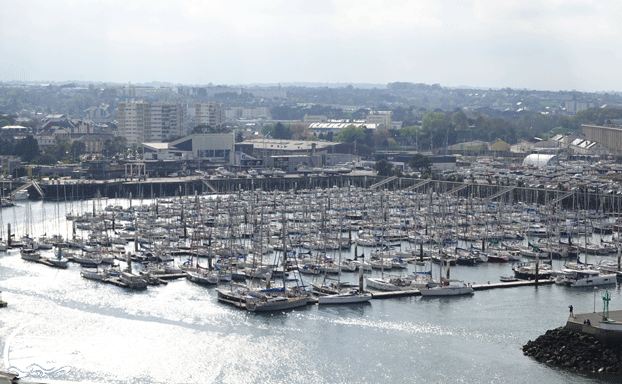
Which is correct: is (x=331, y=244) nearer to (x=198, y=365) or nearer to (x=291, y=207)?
(x=291, y=207)

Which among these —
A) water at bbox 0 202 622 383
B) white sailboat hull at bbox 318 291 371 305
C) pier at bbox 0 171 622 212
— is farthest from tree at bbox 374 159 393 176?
white sailboat hull at bbox 318 291 371 305

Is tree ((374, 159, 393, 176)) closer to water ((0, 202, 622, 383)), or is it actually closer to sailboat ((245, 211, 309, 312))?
water ((0, 202, 622, 383))

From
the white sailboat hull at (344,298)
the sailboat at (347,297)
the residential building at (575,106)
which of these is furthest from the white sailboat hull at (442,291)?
the residential building at (575,106)

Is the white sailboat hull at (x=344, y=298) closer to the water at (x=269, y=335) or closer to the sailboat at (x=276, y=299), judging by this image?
the water at (x=269, y=335)

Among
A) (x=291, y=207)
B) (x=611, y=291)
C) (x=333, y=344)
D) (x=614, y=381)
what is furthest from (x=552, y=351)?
(x=291, y=207)

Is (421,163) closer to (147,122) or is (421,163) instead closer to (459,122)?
(147,122)

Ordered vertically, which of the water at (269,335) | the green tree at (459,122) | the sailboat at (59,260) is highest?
the green tree at (459,122)
